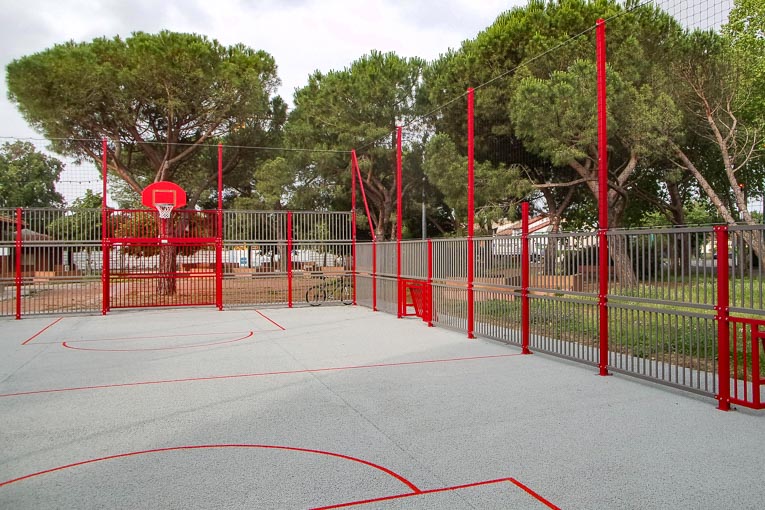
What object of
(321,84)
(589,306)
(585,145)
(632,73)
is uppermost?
(321,84)

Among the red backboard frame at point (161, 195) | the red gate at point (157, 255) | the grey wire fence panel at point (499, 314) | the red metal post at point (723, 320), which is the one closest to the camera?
the red metal post at point (723, 320)

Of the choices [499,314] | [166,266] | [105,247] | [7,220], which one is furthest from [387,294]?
[7,220]

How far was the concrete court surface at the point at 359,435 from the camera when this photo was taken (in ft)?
11.4

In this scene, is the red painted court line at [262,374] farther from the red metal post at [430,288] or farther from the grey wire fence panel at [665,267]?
the red metal post at [430,288]

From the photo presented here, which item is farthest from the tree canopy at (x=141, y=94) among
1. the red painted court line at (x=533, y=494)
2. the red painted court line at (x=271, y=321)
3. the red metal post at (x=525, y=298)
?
the red painted court line at (x=533, y=494)

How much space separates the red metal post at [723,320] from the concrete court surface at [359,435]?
18 centimetres

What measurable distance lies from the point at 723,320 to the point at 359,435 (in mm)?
3481

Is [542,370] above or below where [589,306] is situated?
below

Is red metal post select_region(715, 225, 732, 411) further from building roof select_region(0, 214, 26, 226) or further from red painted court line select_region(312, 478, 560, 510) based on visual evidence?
building roof select_region(0, 214, 26, 226)

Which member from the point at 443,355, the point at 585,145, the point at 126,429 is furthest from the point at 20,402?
the point at 585,145

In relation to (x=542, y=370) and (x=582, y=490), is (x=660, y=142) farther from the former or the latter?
(x=582, y=490)

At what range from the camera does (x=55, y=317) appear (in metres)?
14.2

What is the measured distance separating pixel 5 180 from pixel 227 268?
37955 millimetres

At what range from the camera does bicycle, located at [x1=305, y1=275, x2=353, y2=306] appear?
16547 mm
